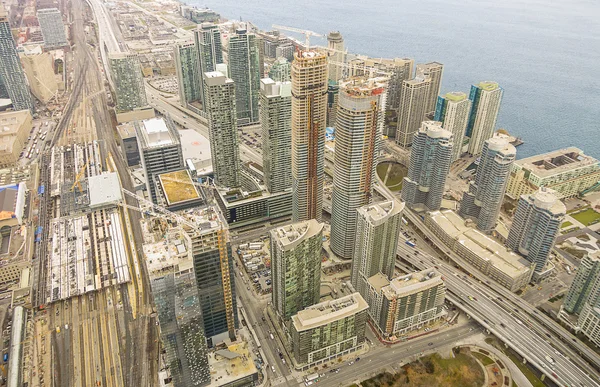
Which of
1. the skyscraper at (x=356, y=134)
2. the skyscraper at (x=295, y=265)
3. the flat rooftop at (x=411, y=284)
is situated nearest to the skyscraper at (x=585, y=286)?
the flat rooftop at (x=411, y=284)

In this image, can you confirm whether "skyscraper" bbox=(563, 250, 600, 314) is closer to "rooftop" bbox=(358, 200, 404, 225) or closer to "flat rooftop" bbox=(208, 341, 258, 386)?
"rooftop" bbox=(358, 200, 404, 225)

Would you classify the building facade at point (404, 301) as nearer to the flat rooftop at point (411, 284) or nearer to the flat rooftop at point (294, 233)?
the flat rooftop at point (411, 284)

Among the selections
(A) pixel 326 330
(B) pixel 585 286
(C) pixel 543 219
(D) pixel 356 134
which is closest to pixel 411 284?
(A) pixel 326 330

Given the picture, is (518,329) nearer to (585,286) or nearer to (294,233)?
(585,286)

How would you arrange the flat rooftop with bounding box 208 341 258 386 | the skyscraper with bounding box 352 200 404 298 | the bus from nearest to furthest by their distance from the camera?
the flat rooftop with bounding box 208 341 258 386 → the bus → the skyscraper with bounding box 352 200 404 298

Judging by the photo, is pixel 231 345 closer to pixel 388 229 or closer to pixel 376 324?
pixel 376 324


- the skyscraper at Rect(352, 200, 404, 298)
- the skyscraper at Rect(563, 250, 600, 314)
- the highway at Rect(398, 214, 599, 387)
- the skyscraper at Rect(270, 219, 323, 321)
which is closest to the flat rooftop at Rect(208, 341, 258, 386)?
the skyscraper at Rect(270, 219, 323, 321)

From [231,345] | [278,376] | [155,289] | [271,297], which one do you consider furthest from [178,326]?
[271,297]
